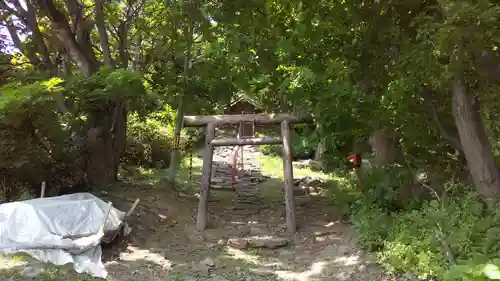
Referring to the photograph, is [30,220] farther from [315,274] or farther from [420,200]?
[420,200]

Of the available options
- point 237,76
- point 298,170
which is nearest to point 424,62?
point 237,76

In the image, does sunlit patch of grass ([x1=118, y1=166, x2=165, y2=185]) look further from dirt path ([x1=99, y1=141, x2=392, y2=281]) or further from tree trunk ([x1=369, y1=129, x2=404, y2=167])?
tree trunk ([x1=369, y1=129, x2=404, y2=167])

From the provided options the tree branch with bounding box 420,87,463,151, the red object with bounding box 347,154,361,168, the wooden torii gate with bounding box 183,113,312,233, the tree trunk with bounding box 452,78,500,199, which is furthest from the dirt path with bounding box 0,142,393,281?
the tree branch with bounding box 420,87,463,151

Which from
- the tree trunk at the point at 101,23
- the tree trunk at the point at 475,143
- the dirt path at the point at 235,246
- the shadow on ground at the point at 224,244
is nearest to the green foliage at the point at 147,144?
the shadow on ground at the point at 224,244

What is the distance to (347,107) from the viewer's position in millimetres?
9648

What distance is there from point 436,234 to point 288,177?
451cm

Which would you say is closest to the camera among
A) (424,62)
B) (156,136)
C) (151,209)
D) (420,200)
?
(424,62)

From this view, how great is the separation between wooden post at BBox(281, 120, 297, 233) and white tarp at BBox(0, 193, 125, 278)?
379cm

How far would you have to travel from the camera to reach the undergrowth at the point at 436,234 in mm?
5379

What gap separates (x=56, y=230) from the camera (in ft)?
24.0

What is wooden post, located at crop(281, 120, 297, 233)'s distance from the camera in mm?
10062

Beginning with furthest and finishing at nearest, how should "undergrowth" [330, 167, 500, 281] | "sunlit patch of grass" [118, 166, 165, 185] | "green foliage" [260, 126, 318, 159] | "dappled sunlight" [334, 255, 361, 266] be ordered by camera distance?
1. "green foliage" [260, 126, 318, 159]
2. "sunlit patch of grass" [118, 166, 165, 185]
3. "dappled sunlight" [334, 255, 361, 266]
4. "undergrowth" [330, 167, 500, 281]

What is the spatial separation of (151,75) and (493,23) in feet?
29.6

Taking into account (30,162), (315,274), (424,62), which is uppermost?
(424,62)
